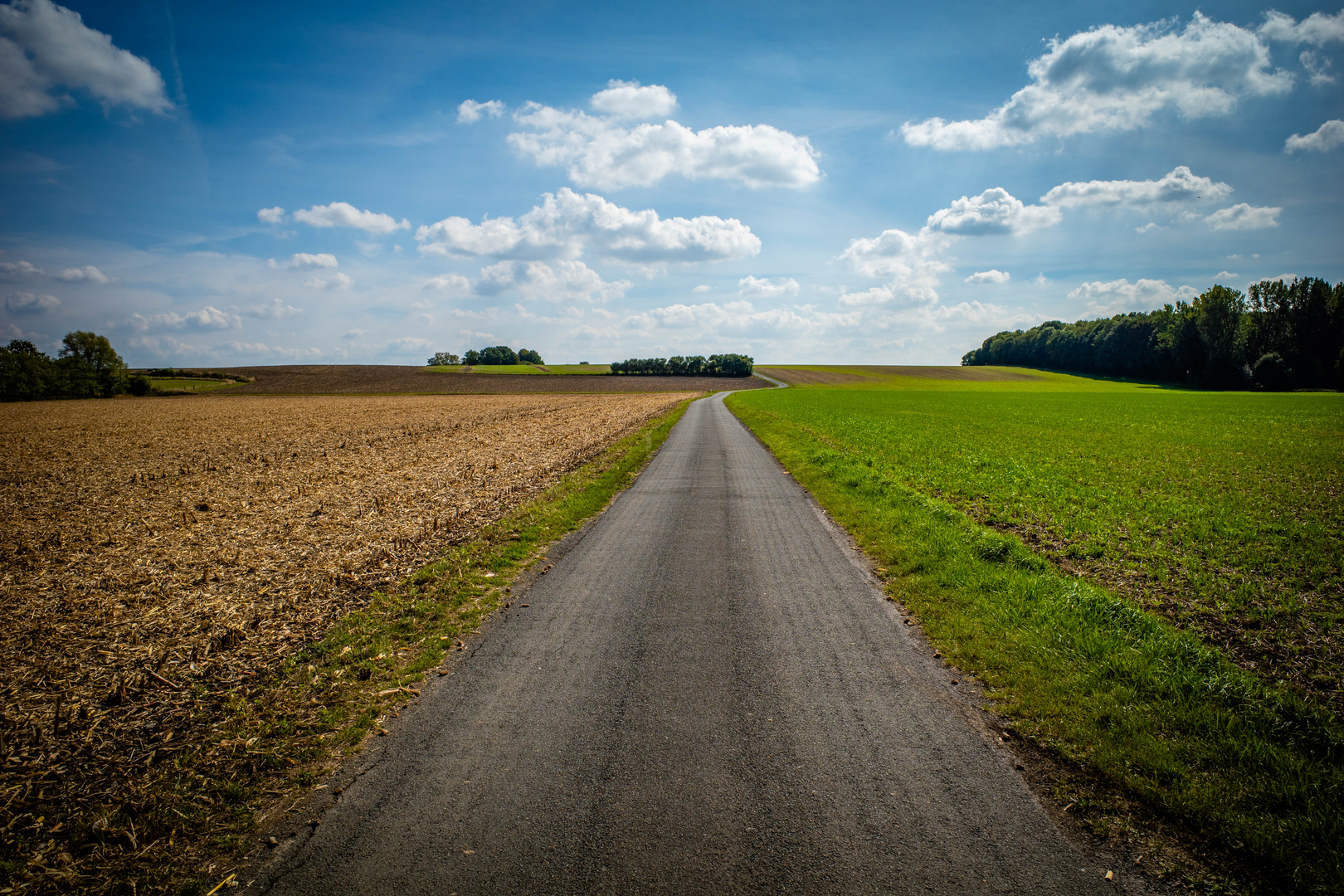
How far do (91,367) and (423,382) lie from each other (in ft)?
125

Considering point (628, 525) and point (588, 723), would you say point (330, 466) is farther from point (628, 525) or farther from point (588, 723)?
point (588, 723)

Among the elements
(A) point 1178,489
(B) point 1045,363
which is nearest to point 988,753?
(A) point 1178,489

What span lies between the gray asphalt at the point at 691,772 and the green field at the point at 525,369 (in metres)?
109

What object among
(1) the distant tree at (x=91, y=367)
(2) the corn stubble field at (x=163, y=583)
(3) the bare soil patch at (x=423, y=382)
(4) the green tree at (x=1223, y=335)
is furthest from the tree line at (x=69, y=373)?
(4) the green tree at (x=1223, y=335)

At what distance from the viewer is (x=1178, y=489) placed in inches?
523

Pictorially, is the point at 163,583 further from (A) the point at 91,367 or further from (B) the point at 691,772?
(A) the point at 91,367

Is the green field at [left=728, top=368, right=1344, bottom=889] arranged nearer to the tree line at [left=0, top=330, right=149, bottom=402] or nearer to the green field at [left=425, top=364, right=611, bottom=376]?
the tree line at [left=0, top=330, right=149, bottom=402]

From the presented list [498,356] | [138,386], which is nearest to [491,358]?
[498,356]

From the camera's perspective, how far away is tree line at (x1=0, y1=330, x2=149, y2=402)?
5388 cm

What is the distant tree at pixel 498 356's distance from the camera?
140663 millimetres

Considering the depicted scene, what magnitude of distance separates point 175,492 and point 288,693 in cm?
1252

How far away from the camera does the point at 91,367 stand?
6244cm

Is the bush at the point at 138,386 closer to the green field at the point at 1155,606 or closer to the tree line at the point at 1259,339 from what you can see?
the green field at the point at 1155,606

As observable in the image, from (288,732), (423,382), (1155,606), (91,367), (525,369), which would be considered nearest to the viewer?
(288,732)
